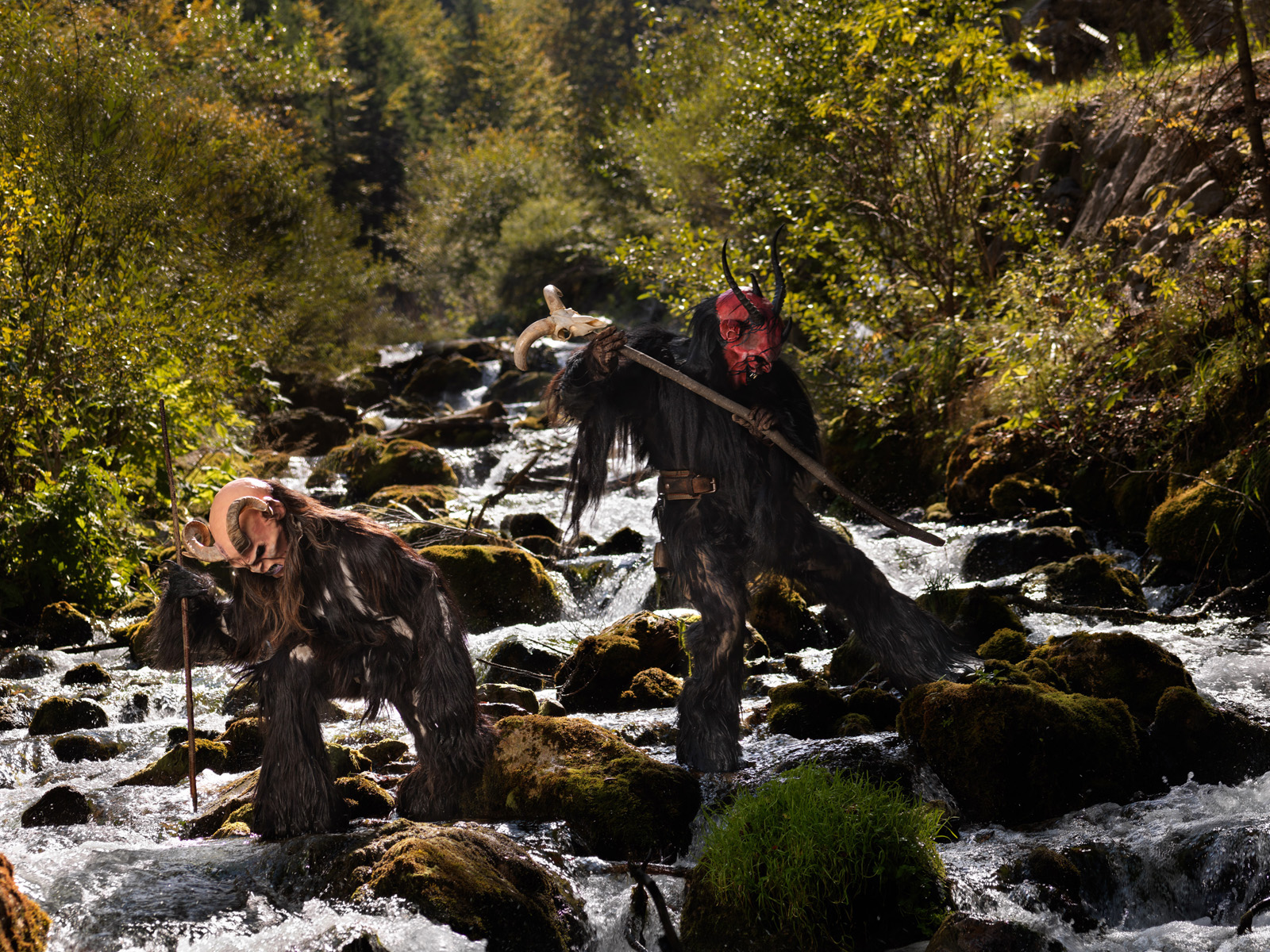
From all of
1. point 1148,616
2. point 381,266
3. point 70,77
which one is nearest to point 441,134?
point 381,266

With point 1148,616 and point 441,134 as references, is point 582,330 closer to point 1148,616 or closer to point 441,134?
point 1148,616

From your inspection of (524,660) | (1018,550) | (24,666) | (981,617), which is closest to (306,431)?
(24,666)

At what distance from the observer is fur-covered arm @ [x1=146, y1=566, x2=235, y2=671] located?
4148mm

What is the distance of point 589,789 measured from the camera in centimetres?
427

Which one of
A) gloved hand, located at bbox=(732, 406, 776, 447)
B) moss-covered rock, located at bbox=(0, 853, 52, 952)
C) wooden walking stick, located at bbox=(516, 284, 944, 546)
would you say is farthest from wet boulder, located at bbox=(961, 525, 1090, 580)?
moss-covered rock, located at bbox=(0, 853, 52, 952)

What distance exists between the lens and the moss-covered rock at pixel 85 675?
7.68 meters

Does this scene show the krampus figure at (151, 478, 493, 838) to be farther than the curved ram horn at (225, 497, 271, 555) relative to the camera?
Yes

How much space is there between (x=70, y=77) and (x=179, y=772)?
985 centimetres

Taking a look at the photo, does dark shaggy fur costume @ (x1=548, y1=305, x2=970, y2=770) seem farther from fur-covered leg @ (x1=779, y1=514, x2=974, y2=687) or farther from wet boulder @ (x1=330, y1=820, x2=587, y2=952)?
wet boulder @ (x1=330, y1=820, x2=587, y2=952)

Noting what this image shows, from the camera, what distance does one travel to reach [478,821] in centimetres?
439

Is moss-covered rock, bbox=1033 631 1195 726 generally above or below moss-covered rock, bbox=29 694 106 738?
above

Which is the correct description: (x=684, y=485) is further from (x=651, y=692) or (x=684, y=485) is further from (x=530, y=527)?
(x=530, y=527)

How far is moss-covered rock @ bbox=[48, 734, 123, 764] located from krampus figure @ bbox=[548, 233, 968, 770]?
11.8 feet

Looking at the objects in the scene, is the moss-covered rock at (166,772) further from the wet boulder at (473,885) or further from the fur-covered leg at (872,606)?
the fur-covered leg at (872,606)
